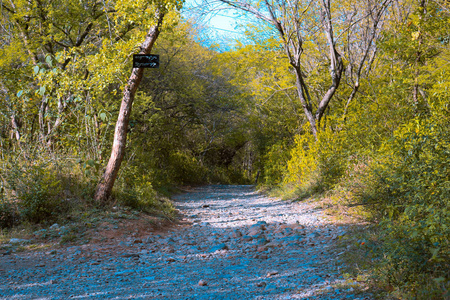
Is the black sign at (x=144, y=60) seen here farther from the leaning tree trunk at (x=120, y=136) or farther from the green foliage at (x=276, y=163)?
the green foliage at (x=276, y=163)

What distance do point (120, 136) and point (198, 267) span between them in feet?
11.9

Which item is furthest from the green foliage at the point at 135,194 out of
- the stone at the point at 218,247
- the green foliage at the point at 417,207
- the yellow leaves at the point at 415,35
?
the yellow leaves at the point at 415,35

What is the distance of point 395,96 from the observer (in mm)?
7199

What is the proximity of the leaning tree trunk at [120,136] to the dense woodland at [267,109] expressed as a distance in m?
0.12

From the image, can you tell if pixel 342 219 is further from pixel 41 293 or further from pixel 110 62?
pixel 110 62

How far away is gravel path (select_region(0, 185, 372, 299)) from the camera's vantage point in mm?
3252

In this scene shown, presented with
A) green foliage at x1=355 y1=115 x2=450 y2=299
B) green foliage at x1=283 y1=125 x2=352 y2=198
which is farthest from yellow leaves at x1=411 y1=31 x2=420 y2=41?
green foliage at x1=355 y1=115 x2=450 y2=299

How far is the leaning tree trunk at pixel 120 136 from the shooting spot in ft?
22.5

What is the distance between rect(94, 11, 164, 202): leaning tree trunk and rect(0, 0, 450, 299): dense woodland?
0.40ft

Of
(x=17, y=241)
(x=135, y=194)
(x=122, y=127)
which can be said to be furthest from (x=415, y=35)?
(x=17, y=241)

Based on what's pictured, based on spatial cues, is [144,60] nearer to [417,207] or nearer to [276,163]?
[417,207]

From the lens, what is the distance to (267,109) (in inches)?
638

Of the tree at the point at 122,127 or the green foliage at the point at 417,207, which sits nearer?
the green foliage at the point at 417,207

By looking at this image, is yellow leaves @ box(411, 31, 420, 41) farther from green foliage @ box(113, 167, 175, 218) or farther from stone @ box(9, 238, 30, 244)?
stone @ box(9, 238, 30, 244)
